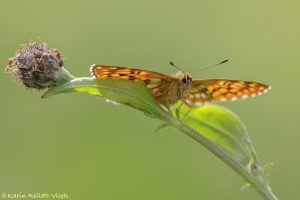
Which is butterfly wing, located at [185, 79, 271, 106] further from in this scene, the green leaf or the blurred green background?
the blurred green background

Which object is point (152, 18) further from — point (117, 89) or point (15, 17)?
point (117, 89)

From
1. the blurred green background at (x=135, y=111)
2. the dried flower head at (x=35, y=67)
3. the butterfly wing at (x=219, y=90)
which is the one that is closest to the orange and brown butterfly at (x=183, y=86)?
the butterfly wing at (x=219, y=90)

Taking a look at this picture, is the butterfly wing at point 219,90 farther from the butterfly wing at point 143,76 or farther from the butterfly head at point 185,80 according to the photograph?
the butterfly wing at point 143,76

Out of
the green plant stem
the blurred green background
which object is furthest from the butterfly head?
the blurred green background

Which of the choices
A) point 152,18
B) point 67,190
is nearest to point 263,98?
point 152,18

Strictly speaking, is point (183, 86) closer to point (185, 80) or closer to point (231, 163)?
point (185, 80)

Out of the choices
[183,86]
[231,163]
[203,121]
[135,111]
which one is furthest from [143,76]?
[135,111]
